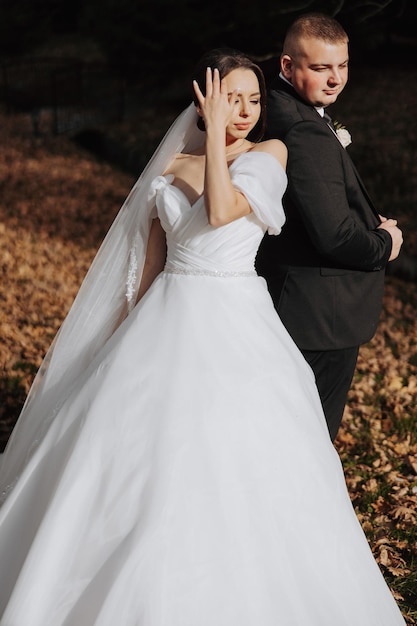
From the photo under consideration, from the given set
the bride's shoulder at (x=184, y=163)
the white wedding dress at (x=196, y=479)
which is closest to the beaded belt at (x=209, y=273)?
the white wedding dress at (x=196, y=479)

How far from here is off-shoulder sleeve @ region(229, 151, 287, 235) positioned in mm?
3381

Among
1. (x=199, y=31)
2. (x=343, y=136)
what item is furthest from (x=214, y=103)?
(x=199, y=31)

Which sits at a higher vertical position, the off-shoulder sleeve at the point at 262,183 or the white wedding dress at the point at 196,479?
the off-shoulder sleeve at the point at 262,183

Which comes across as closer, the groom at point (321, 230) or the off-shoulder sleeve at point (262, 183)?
the off-shoulder sleeve at point (262, 183)

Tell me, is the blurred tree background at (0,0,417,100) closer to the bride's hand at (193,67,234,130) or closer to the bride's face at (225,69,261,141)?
the bride's face at (225,69,261,141)

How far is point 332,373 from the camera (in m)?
4.28

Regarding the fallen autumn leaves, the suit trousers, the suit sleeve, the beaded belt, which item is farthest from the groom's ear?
the fallen autumn leaves

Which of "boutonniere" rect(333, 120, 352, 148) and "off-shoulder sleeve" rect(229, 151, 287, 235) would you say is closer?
"off-shoulder sleeve" rect(229, 151, 287, 235)

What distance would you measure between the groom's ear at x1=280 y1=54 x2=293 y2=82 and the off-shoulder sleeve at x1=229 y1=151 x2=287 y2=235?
54cm

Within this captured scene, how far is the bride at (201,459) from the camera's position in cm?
308

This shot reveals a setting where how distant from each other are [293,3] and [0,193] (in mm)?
6375

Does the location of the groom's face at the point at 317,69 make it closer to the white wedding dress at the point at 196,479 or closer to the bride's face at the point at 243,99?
the bride's face at the point at 243,99

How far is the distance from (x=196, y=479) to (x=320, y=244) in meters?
1.21

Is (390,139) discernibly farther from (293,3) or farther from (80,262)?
(80,262)
